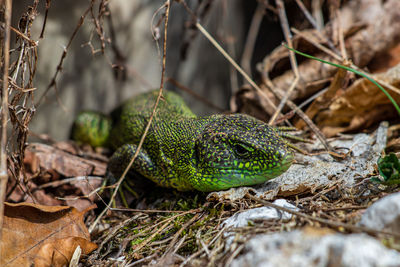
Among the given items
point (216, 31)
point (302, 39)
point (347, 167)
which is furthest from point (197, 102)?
point (347, 167)

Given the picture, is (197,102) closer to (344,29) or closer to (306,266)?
(344,29)

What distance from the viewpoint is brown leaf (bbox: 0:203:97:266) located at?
2.30 m

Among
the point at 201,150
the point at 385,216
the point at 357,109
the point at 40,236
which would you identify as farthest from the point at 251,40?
the point at 40,236

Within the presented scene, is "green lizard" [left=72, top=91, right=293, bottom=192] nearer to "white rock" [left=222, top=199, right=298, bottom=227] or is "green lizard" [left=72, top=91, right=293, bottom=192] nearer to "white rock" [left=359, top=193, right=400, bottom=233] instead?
"white rock" [left=222, top=199, right=298, bottom=227]

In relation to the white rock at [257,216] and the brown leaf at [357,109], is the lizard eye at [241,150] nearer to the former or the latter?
the white rock at [257,216]

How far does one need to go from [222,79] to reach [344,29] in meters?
1.90

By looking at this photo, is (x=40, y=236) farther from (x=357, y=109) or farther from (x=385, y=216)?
(x=357, y=109)

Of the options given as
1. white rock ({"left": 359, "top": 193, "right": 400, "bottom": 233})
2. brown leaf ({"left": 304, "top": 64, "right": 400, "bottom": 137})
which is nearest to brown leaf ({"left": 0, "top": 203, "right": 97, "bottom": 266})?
white rock ({"left": 359, "top": 193, "right": 400, "bottom": 233})

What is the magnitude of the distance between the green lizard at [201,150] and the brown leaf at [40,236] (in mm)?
898

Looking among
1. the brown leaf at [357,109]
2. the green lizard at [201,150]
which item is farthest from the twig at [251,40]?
the brown leaf at [357,109]

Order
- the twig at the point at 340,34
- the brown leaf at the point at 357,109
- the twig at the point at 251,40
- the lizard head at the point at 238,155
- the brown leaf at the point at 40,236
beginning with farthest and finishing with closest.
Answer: the twig at the point at 251,40, the twig at the point at 340,34, the brown leaf at the point at 357,109, the lizard head at the point at 238,155, the brown leaf at the point at 40,236

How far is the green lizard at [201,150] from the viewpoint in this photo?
8.66 feet

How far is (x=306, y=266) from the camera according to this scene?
155 centimetres

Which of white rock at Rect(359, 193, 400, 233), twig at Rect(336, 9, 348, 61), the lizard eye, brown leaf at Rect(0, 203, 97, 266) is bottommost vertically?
brown leaf at Rect(0, 203, 97, 266)
